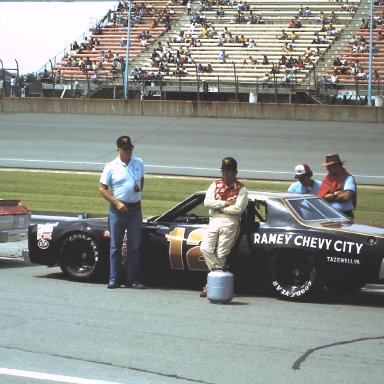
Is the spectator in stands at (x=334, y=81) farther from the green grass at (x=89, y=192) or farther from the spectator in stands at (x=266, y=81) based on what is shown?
the green grass at (x=89, y=192)

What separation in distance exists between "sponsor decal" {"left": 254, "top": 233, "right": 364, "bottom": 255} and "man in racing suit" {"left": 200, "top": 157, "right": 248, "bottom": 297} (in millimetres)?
329

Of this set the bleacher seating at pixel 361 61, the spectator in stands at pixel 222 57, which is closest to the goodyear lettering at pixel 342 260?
the bleacher seating at pixel 361 61

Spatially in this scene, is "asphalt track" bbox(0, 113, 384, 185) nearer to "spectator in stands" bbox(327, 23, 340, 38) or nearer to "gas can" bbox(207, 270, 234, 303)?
"spectator in stands" bbox(327, 23, 340, 38)

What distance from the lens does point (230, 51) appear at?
160 ft

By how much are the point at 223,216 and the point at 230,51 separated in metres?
38.9

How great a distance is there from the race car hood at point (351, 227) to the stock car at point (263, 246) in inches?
0.4

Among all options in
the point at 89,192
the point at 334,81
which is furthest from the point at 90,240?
the point at 334,81

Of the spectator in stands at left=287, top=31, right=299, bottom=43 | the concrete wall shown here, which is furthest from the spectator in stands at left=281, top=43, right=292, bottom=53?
the concrete wall

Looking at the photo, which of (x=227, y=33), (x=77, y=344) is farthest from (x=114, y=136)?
(x=77, y=344)

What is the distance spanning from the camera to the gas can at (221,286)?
9969 millimetres

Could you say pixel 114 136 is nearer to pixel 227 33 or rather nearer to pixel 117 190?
pixel 227 33

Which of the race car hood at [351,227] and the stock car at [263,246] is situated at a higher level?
the race car hood at [351,227]

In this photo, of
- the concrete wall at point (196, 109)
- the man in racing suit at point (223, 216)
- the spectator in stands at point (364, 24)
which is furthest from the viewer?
the spectator in stands at point (364, 24)

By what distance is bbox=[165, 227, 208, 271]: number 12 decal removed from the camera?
35.3 feet
